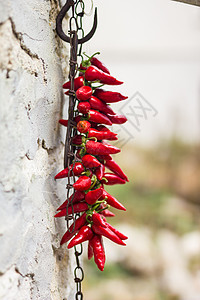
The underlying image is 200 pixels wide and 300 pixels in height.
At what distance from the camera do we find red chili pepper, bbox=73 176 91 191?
89cm

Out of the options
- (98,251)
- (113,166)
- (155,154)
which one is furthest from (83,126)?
(155,154)

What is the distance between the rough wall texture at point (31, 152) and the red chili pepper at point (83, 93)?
0.08 metres

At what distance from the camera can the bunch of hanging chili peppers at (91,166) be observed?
91 cm

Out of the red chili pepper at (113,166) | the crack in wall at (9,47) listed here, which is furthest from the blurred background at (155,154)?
the crack in wall at (9,47)

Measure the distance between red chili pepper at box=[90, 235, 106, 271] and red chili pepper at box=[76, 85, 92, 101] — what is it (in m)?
0.32

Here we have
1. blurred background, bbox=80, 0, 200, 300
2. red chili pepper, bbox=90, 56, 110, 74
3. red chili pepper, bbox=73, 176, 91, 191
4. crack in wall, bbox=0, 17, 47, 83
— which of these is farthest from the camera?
blurred background, bbox=80, 0, 200, 300

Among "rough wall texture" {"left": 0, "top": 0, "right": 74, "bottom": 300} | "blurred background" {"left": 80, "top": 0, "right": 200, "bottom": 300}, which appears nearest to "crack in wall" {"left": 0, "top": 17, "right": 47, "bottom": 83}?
"rough wall texture" {"left": 0, "top": 0, "right": 74, "bottom": 300}

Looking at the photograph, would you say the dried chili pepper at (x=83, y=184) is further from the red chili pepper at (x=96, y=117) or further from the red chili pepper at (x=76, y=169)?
the red chili pepper at (x=96, y=117)

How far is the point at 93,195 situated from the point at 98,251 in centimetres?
13

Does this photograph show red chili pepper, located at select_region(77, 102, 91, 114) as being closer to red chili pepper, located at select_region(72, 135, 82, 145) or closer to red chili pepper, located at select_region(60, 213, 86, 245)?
red chili pepper, located at select_region(72, 135, 82, 145)

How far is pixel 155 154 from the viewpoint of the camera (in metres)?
2.92

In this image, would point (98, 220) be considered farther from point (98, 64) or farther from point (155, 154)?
point (155, 154)

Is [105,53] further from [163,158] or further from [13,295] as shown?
[13,295]

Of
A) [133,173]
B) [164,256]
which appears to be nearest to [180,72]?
[133,173]
